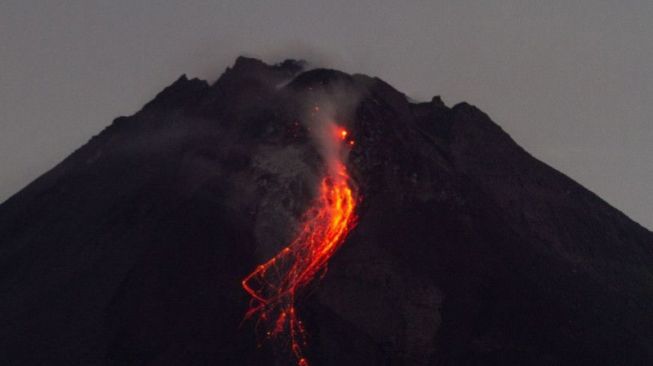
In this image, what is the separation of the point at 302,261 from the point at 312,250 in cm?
59

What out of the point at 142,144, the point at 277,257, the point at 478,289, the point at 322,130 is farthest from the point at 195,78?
the point at 478,289

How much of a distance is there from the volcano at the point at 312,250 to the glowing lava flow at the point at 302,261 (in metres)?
0.15

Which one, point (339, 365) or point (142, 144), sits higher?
point (142, 144)

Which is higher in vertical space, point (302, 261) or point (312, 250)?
point (312, 250)

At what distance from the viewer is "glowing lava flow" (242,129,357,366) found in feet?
108

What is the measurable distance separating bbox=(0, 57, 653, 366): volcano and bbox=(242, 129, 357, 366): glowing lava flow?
5.8 inches

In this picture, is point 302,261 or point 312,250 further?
point 312,250

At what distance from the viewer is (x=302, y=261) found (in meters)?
34.8

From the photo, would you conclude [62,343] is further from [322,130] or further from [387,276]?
[322,130]

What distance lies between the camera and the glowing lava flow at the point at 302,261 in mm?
32906

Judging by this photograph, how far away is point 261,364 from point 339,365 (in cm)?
236

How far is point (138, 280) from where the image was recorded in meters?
33.7

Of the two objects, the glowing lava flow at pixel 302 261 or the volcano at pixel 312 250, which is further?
the glowing lava flow at pixel 302 261

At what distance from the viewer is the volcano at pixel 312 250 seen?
107 ft
